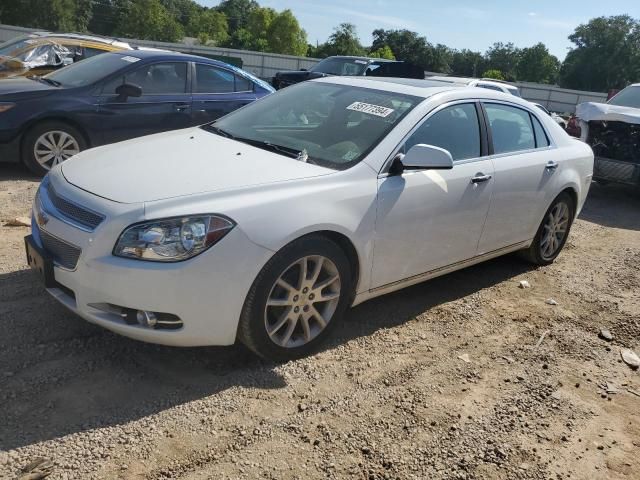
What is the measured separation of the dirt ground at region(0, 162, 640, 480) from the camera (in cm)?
259

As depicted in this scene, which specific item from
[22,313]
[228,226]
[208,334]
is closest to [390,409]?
[208,334]

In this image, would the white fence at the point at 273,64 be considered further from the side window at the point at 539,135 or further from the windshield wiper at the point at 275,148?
the windshield wiper at the point at 275,148

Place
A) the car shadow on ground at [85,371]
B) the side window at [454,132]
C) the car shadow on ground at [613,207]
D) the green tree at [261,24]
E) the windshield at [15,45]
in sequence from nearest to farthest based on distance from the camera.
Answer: the car shadow on ground at [85,371], the side window at [454,132], the car shadow on ground at [613,207], the windshield at [15,45], the green tree at [261,24]

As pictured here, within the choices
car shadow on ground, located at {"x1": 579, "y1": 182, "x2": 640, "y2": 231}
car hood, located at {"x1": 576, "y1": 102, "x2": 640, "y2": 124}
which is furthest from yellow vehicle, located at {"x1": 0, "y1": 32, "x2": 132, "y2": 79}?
car shadow on ground, located at {"x1": 579, "y1": 182, "x2": 640, "y2": 231}

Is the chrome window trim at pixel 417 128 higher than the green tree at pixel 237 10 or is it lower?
lower

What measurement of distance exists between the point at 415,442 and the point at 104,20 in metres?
96.0

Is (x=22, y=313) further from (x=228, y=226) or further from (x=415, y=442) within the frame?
(x=415, y=442)

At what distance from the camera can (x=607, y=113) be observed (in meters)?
8.79

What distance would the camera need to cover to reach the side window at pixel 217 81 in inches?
300

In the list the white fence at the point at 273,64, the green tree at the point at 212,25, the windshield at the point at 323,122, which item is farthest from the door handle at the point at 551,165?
the green tree at the point at 212,25

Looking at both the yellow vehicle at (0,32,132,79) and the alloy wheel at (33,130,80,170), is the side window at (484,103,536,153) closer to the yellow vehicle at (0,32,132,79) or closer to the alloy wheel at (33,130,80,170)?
the alloy wheel at (33,130,80,170)

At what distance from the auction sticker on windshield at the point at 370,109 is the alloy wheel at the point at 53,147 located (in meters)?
4.08

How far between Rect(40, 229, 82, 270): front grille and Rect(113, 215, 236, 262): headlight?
27cm

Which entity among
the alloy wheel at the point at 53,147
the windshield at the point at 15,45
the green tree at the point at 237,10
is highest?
Result: the green tree at the point at 237,10
